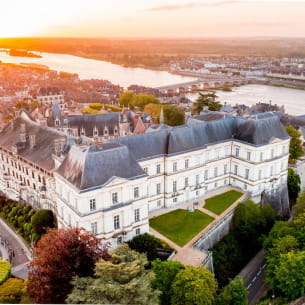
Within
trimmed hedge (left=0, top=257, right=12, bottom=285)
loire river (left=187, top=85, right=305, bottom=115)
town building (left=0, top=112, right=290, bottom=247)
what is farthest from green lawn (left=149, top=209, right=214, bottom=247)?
loire river (left=187, top=85, right=305, bottom=115)

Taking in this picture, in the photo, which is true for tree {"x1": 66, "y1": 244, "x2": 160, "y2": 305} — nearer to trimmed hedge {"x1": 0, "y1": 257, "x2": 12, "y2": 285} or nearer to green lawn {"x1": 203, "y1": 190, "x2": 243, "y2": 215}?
trimmed hedge {"x1": 0, "y1": 257, "x2": 12, "y2": 285}

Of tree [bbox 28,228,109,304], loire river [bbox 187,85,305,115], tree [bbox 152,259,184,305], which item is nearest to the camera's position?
tree [bbox 28,228,109,304]

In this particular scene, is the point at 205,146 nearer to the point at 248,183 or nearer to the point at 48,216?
the point at 248,183

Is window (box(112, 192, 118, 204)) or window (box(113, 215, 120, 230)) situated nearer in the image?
window (box(112, 192, 118, 204))

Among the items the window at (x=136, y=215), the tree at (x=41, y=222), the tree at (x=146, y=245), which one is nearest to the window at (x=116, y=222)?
the tree at (x=146, y=245)

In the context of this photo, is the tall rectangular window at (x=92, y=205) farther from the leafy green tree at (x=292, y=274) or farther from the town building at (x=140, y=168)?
the leafy green tree at (x=292, y=274)

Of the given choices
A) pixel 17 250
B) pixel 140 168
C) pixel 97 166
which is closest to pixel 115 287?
pixel 97 166
